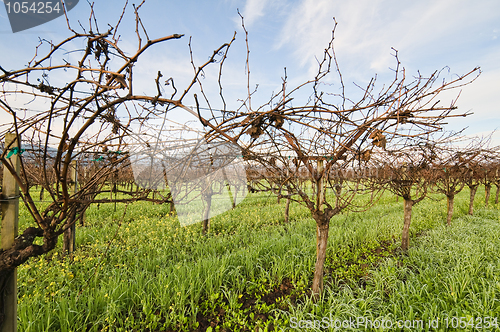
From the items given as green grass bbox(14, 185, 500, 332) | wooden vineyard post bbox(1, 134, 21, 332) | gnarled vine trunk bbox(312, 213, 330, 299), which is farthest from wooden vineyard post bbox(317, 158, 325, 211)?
wooden vineyard post bbox(1, 134, 21, 332)

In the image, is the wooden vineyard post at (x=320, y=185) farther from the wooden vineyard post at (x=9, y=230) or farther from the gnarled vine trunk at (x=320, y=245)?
the wooden vineyard post at (x=9, y=230)

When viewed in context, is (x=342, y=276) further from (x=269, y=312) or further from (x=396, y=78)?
(x=396, y=78)

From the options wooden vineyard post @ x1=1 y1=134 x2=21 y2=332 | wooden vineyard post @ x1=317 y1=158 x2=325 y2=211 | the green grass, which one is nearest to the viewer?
wooden vineyard post @ x1=1 y1=134 x2=21 y2=332

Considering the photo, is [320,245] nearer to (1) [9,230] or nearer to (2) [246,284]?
(2) [246,284]

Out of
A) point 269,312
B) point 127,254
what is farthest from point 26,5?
point 127,254

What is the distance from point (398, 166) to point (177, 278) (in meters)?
5.65

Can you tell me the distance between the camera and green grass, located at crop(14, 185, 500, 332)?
8.46ft

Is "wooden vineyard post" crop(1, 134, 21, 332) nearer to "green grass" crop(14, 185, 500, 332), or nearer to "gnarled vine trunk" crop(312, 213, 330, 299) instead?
"green grass" crop(14, 185, 500, 332)

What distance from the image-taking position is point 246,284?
346 cm

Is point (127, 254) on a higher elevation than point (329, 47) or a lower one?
lower

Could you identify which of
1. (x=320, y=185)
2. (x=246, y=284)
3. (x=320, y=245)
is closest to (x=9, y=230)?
(x=246, y=284)

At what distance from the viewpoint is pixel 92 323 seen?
2.53m

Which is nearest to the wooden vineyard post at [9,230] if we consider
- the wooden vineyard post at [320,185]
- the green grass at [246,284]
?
the green grass at [246,284]

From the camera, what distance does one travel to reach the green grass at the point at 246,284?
258 cm
